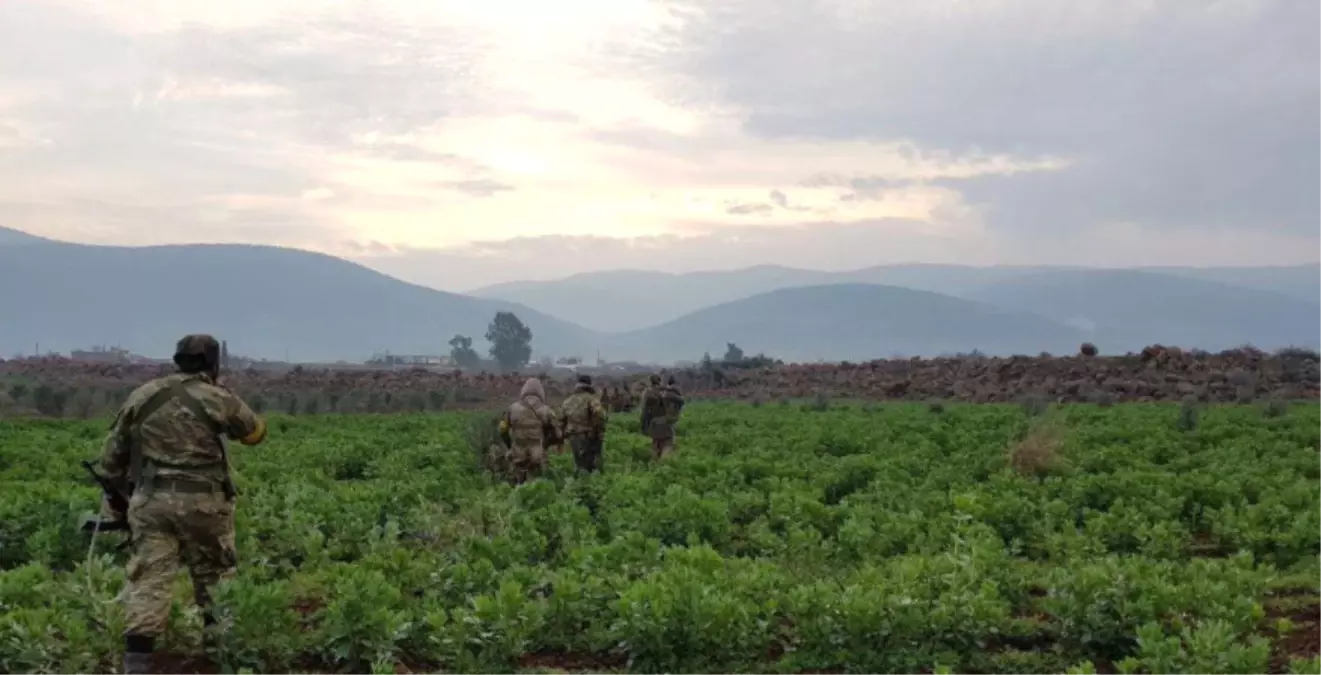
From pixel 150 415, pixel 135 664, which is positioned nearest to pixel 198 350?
pixel 150 415

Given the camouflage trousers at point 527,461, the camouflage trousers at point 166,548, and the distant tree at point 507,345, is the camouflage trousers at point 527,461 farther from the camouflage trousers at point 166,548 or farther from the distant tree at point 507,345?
the distant tree at point 507,345

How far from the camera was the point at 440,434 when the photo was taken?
26516 mm

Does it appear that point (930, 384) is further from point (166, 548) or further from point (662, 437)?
point (166, 548)

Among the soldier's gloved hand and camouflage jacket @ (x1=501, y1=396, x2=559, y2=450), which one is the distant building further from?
the soldier's gloved hand

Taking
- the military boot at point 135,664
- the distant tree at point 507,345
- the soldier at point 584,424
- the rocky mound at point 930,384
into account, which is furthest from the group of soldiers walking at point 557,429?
the distant tree at point 507,345

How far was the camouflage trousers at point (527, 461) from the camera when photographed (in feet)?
49.2

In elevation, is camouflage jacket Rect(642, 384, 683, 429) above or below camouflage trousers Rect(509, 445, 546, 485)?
above

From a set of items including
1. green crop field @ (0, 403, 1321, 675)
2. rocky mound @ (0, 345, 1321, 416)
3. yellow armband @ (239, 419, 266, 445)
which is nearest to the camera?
green crop field @ (0, 403, 1321, 675)

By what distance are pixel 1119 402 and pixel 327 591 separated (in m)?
36.7

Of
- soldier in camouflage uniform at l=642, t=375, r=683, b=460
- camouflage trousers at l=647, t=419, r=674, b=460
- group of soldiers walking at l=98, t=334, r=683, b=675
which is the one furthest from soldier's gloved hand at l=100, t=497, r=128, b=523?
camouflage trousers at l=647, t=419, r=674, b=460

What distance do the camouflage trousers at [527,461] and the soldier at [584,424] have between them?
1147 millimetres

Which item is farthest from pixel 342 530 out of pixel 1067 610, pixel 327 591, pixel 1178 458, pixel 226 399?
pixel 1178 458

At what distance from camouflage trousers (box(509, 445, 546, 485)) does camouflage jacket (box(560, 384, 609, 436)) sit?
1.16 m

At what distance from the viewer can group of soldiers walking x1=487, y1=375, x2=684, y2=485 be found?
49.3 feet
